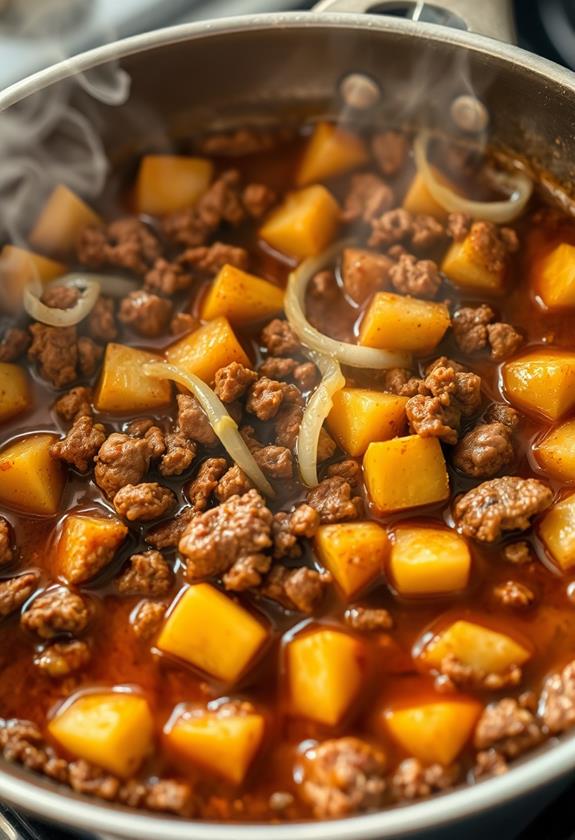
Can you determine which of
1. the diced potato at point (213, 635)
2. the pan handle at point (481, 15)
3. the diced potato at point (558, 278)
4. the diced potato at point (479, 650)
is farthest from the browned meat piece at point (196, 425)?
the pan handle at point (481, 15)

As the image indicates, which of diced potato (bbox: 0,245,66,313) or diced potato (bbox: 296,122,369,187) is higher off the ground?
diced potato (bbox: 296,122,369,187)

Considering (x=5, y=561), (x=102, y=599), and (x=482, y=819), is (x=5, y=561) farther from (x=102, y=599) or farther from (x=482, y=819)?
(x=482, y=819)

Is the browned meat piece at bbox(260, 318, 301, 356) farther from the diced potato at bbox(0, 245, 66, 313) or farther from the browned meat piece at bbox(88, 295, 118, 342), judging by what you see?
the diced potato at bbox(0, 245, 66, 313)

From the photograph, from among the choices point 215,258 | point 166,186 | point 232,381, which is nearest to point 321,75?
point 166,186

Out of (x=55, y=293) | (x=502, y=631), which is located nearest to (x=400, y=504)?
(x=502, y=631)

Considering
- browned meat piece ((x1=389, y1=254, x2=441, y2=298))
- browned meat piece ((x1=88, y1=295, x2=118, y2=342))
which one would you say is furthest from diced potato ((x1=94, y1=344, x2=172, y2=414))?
browned meat piece ((x1=389, y1=254, x2=441, y2=298))

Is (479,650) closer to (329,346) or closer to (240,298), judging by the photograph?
(329,346)
